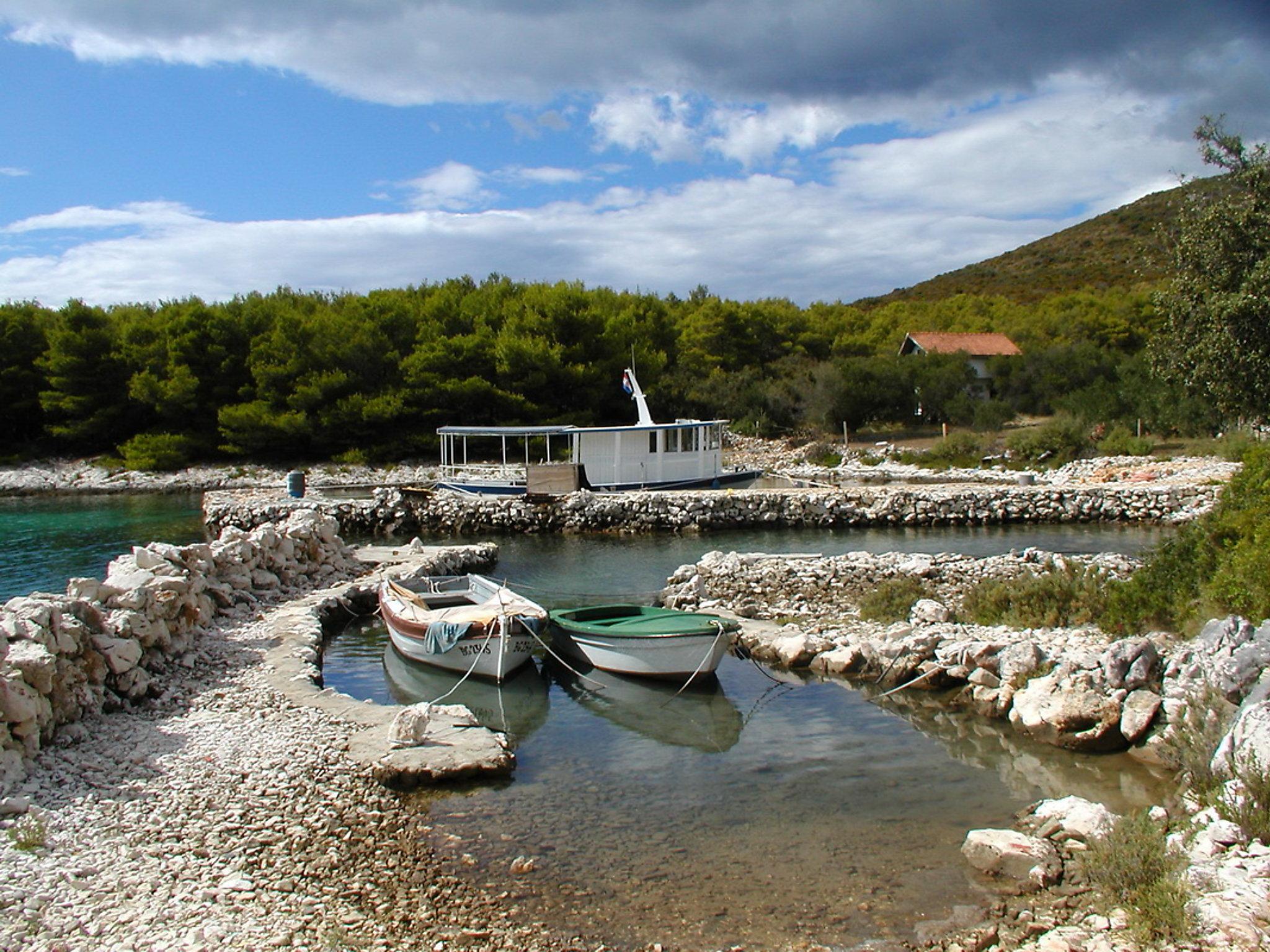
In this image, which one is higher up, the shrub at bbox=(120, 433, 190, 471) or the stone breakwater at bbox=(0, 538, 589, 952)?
the shrub at bbox=(120, 433, 190, 471)

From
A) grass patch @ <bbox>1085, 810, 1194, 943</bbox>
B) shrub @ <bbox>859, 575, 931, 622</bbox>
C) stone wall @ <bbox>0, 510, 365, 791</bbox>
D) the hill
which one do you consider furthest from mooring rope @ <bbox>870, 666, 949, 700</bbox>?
the hill

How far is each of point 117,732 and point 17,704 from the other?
3.93ft

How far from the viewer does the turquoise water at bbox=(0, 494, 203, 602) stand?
19719 mm

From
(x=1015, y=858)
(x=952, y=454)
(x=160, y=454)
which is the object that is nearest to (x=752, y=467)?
(x=952, y=454)

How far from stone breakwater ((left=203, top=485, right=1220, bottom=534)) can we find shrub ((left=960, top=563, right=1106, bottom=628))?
12224 mm

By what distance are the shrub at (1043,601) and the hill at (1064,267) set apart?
61.3 meters

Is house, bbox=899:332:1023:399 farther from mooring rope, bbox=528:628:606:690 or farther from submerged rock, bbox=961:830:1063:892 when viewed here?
submerged rock, bbox=961:830:1063:892

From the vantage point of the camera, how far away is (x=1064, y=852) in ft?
20.4

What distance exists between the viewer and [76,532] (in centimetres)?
2658

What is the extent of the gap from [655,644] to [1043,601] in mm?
5059

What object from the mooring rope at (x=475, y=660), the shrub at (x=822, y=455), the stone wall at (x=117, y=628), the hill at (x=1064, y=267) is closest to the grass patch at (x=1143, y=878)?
the mooring rope at (x=475, y=660)

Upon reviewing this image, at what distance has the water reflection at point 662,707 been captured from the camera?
941cm

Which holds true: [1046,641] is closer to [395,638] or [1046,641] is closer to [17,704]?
[395,638]

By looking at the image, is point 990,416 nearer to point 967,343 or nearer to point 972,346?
point 972,346
